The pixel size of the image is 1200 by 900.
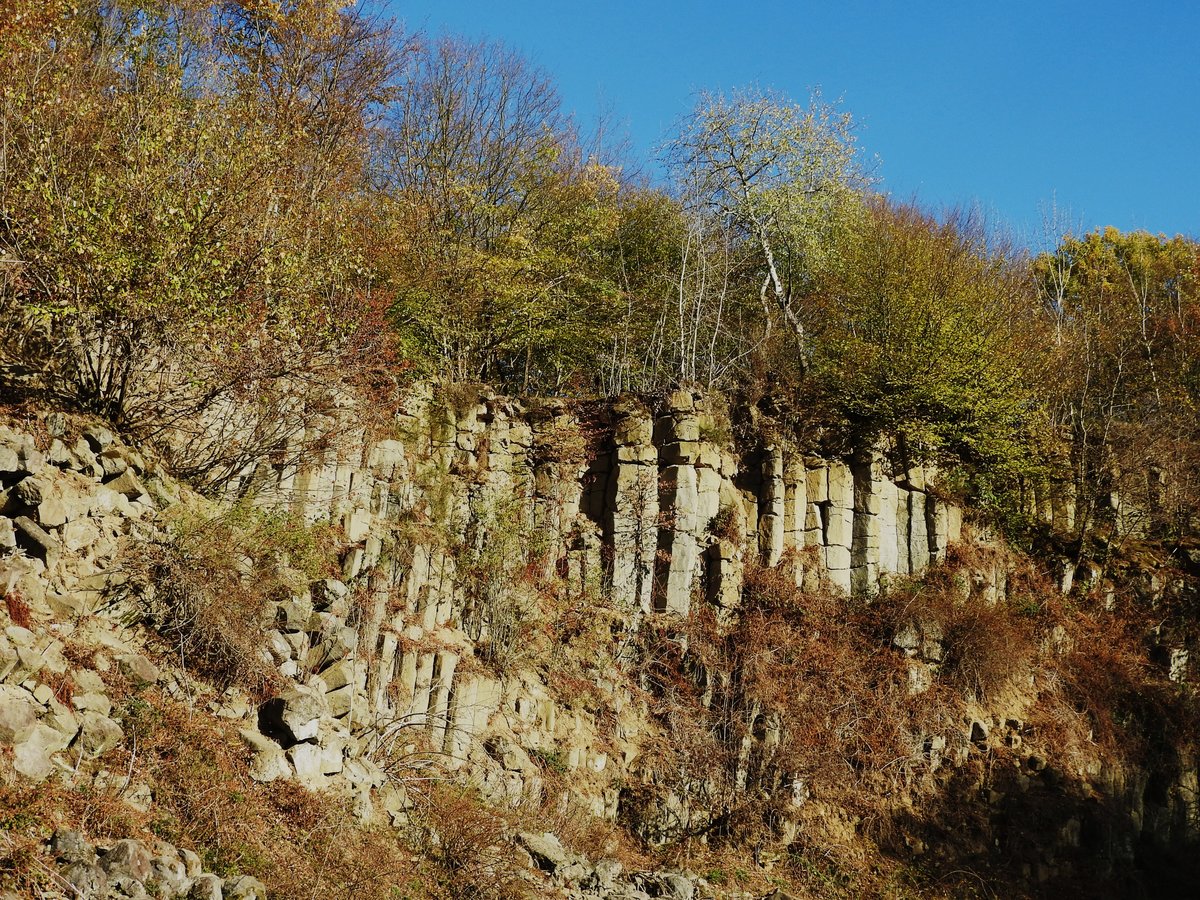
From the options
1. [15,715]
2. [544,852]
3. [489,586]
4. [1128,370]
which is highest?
[1128,370]

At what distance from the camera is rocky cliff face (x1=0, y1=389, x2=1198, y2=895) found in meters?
12.7

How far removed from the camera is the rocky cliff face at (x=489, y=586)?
12711 mm

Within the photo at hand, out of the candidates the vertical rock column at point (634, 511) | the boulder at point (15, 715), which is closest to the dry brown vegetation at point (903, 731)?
the vertical rock column at point (634, 511)

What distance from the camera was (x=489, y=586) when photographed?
740 inches

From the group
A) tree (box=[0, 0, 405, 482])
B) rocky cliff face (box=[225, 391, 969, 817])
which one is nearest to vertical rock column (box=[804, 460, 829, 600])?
rocky cliff face (box=[225, 391, 969, 817])

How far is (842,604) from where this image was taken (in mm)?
21516

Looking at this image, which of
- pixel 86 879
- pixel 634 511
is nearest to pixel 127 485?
pixel 86 879

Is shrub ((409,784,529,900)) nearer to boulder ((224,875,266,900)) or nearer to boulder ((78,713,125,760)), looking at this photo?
boulder ((224,875,266,900))

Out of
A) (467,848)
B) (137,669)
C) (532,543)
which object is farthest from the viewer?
(532,543)

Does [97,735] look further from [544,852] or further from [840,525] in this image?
[840,525]

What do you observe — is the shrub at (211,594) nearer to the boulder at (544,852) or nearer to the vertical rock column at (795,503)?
the boulder at (544,852)

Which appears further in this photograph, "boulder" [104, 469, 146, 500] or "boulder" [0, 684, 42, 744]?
"boulder" [104, 469, 146, 500]

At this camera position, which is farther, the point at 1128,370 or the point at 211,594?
the point at 1128,370

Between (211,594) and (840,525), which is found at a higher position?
(840,525)
